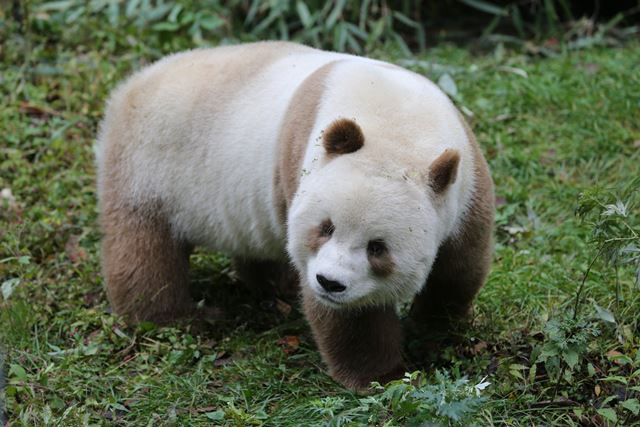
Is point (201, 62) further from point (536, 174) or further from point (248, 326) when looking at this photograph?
point (536, 174)

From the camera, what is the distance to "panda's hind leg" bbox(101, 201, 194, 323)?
19.5 ft

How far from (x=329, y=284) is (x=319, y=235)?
0.25 metres

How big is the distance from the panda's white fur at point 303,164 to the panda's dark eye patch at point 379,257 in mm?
32

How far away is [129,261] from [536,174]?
322 centimetres

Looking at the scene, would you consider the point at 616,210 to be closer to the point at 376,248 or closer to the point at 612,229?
the point at 612,229

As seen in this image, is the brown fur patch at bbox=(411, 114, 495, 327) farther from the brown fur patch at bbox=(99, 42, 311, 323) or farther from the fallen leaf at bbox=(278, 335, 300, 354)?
the brown fur patch at bbox=(99, 42, 311, 323)

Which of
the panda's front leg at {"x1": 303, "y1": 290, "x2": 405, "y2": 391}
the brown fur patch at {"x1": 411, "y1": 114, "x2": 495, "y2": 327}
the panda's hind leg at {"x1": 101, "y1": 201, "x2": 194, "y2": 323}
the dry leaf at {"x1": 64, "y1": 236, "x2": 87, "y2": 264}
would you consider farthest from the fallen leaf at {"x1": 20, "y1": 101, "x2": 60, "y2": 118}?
the brown fur patch at {"x1": 411, "y1": 114, "x2": 495, "y2": 327}

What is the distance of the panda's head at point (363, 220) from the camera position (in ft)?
13.8

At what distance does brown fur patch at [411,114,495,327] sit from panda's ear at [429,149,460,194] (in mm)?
555

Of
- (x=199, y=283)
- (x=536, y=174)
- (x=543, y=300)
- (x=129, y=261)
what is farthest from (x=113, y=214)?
(x=536, y=174)

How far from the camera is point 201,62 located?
6.07m

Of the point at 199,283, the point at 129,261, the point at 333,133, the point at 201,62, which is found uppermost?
the point at 333,133

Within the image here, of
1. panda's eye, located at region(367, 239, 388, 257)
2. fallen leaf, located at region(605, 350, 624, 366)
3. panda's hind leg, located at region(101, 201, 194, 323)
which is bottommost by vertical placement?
panda's hind leg, located at region(101, 201, 194, 323)

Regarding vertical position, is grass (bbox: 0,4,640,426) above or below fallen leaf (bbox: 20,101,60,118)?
above
